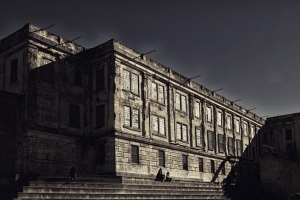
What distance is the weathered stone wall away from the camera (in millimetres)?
29453

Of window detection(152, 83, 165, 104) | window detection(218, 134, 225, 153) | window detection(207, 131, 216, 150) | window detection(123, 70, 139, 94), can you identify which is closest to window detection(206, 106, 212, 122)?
window detection(207, 131, 216, 150)

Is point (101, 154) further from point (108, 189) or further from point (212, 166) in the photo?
point (212, 166)

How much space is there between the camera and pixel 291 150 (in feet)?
182

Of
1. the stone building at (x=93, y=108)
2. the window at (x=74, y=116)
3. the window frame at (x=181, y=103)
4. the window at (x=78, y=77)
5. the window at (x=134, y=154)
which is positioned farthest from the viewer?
the window frame at (x=181, y=103)

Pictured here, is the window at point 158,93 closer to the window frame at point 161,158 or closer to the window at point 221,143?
the window frame at point 161,158

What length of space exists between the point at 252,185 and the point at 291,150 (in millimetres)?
17241

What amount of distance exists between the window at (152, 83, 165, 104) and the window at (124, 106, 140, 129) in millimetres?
3366

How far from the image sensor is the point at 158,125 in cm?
3469

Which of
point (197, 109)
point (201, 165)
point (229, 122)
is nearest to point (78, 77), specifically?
point (197, 109)

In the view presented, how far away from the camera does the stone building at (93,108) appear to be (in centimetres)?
2767

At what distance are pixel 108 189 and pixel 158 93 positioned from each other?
13.9m

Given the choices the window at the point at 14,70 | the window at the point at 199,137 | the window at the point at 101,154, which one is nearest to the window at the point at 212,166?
the window at the point at 199,137

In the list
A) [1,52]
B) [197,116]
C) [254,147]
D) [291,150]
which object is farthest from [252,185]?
[1,52]

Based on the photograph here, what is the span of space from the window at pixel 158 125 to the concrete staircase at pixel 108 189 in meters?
4.34
